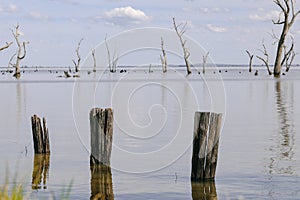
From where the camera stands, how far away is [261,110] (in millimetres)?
27141

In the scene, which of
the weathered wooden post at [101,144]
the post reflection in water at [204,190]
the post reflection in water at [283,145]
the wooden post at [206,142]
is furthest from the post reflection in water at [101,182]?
the post reflection in water at [283,145]

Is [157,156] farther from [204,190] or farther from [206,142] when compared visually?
[204,190]

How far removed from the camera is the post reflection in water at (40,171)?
11383 mm

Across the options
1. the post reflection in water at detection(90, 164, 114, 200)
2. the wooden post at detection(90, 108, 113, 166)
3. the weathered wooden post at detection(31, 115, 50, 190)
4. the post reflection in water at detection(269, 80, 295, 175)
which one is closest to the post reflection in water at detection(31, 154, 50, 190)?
the weathered wooden post at detection(31, 115, 50, 190)

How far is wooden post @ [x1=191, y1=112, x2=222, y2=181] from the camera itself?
10.9 metres

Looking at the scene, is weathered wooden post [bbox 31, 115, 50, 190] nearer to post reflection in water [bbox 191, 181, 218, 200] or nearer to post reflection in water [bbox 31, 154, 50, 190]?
post reflection in water [bbox 31, 154, 50, 190]

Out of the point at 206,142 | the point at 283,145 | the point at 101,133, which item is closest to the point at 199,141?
the point at 206,142

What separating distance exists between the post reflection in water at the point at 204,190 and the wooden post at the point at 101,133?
218 centimetres

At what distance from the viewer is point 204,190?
1081 cm

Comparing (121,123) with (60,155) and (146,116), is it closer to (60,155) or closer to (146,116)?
(146,116)

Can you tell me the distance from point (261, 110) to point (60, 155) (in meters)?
14.4

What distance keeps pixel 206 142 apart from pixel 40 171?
3.76 meters

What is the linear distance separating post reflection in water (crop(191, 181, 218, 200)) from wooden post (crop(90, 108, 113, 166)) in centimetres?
218

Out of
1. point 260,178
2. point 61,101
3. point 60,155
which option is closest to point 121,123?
point 60,155
